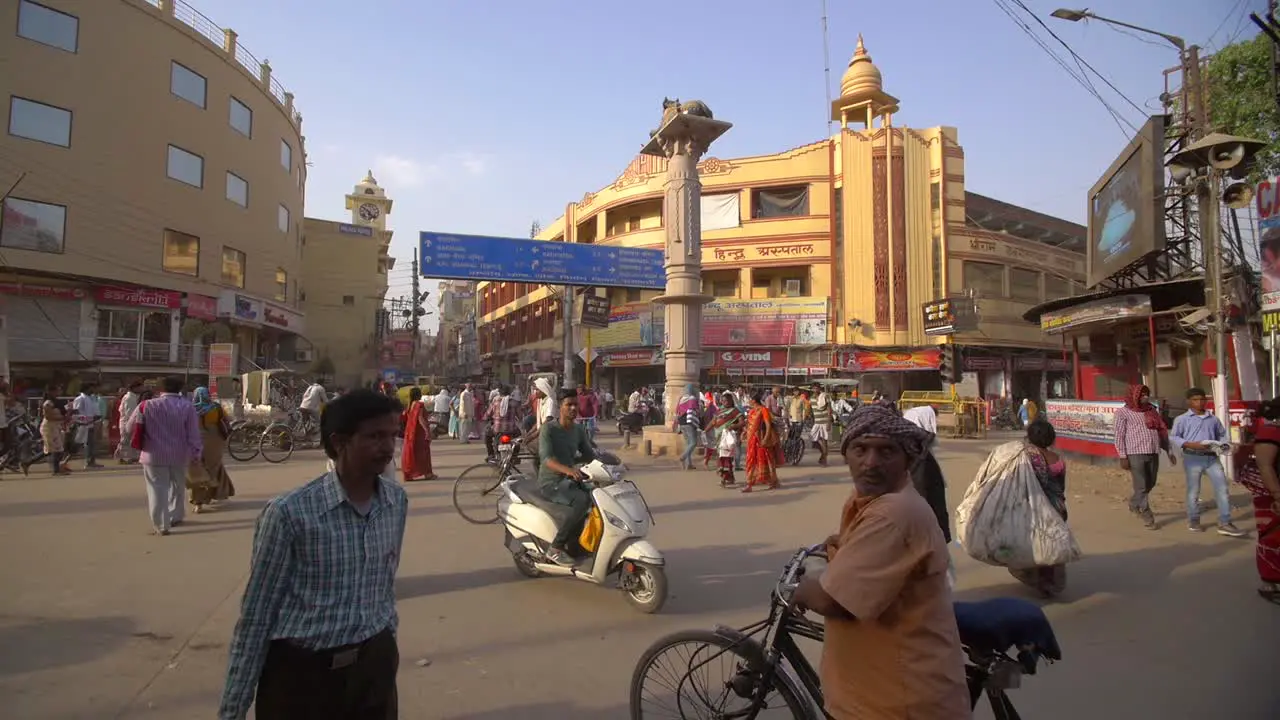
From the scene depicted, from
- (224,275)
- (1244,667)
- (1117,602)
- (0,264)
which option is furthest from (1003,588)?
(224,275)

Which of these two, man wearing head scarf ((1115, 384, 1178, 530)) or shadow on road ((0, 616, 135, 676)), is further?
man wearing head scarf ((1115, 384, 1178, 530))

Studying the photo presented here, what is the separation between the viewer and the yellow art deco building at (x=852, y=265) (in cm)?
2870

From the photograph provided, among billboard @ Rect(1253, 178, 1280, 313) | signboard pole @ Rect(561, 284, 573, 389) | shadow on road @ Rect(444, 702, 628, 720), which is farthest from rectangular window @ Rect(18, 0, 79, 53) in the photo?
billboard @ Rect(1253, 178, 1280, 313)

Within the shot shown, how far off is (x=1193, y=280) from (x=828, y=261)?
16.0 m

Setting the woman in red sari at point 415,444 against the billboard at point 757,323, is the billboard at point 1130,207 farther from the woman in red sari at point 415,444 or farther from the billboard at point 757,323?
the woman in red sari at point 415,444

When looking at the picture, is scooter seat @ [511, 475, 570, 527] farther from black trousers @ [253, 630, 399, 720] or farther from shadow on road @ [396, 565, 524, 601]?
black trousers @ [253, 630, 399, 720]

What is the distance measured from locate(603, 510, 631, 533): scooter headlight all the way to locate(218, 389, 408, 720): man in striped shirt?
273 cm

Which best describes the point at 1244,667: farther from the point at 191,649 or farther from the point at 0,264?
the point at 0,264

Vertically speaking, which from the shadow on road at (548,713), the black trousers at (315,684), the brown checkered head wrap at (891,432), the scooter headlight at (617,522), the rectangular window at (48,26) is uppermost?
the rectangular window at (48,26)

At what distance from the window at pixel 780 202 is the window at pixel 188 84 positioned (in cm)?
2319

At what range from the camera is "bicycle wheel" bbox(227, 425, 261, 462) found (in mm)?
13535

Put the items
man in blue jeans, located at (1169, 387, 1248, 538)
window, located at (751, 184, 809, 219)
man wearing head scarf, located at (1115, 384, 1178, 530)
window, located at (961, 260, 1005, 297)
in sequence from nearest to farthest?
1. man in blue jeans, located at (1169, 387, 1248, 538)
2. man wearing head scarf, located at (1115, 384, 1178, 530)
3. window, located at (961, 260, 1005, 297)
4. window, located at (751, 184, 809, 219)

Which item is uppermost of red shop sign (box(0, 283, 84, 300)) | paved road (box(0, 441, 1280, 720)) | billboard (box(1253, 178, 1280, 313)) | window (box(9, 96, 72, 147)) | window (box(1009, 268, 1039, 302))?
window (box(9, 96, 72, 147))

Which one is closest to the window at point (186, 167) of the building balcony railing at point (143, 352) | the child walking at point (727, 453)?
the building balcony railing at point (143, 352)
